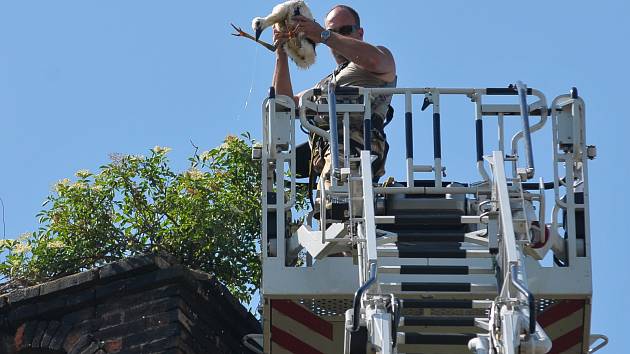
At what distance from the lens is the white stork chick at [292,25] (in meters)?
14.9

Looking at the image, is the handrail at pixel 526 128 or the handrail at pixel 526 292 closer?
the handrail at pixel 526 292

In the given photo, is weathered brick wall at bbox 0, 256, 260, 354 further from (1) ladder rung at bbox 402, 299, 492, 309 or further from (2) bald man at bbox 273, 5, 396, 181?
(1) ladder rung at bbox 402, 299, 492, 309

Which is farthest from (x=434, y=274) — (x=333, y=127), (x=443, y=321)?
(x=333, y=127)

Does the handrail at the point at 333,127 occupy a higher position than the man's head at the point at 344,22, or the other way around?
the man's head at the point at 344,22

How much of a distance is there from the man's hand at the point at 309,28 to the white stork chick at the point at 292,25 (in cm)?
5

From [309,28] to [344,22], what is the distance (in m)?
0.79

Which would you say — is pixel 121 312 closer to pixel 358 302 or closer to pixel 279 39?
pixel 279 39

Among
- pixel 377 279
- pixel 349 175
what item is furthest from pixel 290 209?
pixel 377 279

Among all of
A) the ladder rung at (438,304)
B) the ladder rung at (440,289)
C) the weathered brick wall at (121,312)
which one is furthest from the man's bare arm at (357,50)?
the ladder rung at (438,304)

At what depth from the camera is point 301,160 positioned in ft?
49.7

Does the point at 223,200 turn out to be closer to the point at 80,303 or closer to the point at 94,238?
the point at 94,238

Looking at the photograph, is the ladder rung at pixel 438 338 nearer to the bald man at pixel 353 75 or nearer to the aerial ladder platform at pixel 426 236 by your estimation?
the aerial ladder platform at pixel 426 236

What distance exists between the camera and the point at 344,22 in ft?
51.1

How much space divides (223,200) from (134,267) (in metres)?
2.07
